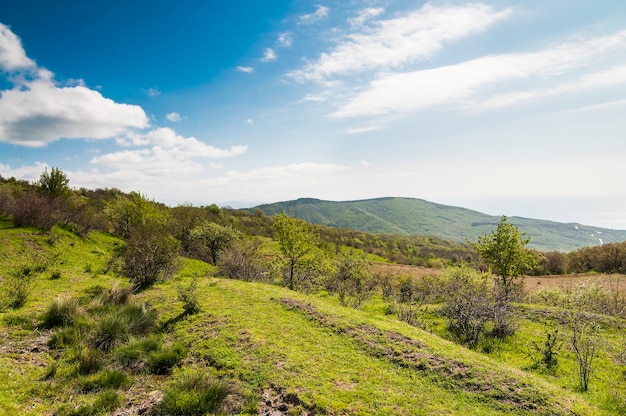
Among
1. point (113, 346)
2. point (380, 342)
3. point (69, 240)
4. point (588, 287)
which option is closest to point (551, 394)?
point (380, 342)

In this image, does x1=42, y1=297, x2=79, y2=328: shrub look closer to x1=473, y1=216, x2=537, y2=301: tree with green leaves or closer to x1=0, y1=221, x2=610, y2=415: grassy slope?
x1=0, y1=221, x2=610, y2=415: grassy slope

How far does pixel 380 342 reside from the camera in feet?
49.9

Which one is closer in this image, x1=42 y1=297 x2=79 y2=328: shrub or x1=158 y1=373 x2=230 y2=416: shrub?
x1=158 y1=373 x2=230 y2=416: shrub

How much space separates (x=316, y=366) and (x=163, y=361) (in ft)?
20.5

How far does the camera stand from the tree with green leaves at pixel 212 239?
4825 cm

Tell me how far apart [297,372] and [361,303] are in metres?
16.3

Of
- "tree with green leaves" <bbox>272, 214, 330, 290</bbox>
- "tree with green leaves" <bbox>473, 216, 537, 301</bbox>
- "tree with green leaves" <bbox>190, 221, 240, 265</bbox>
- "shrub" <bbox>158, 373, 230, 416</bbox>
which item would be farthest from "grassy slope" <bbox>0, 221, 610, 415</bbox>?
"tree with green leaves" <bbox>190, 221, 240, 265</bbox>

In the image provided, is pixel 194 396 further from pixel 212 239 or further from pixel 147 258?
pixel 212 239

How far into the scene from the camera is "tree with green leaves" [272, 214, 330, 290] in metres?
30.9

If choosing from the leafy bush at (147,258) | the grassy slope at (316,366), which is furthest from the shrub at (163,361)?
the leafy bush at (147,258)

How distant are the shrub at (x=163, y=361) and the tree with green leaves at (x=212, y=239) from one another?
116ft

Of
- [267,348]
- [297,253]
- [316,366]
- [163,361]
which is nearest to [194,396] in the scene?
[163,361]

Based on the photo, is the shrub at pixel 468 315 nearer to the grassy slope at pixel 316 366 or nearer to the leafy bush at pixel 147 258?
the grassy slope at pixel 316 366

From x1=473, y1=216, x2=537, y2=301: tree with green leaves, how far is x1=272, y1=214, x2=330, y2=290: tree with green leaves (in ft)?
49.4
